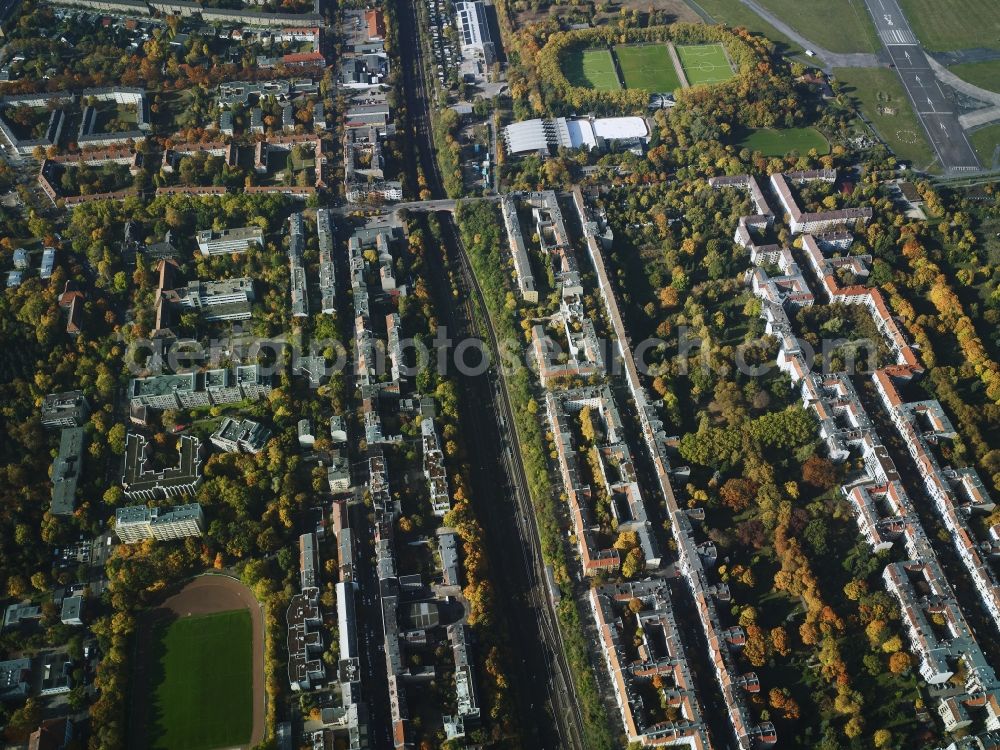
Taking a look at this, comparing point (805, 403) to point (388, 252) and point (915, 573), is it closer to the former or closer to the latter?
point (915, 573)

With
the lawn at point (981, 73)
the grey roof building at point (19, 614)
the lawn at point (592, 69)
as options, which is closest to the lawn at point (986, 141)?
the lawn at point (981, 73)

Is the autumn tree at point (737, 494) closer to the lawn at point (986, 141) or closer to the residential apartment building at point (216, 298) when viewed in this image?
the residential apartment building at point (216, 298)

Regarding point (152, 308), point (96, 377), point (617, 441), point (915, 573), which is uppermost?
point (152, 308)

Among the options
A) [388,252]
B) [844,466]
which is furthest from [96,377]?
[844,466]

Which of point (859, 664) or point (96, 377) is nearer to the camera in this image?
point (859, 664)

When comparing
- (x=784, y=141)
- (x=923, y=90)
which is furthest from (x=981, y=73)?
(x=784, y=141)

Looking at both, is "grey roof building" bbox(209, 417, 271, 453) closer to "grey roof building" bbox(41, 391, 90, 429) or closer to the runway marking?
"grey roof building" bbox(41, 391, 90, 429)

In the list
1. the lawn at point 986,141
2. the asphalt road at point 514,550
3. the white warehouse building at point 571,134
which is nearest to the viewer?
the asphalt road at point 514,550
